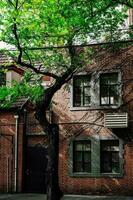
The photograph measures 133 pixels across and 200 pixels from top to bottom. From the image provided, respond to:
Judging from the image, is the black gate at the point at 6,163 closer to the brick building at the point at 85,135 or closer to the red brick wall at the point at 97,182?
the brick building at the point at 85,135

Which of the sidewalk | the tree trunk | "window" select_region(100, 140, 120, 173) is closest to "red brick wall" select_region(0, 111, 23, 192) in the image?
the sidewalk

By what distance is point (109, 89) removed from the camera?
23.8 meters

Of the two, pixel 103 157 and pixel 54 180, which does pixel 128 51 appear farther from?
pixel 54 180

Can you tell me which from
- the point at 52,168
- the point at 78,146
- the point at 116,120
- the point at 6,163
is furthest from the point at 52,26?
the point at 6,163

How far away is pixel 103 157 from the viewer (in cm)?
2347

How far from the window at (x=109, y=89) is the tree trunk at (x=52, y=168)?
648 cm

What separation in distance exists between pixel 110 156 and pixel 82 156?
1512 mm

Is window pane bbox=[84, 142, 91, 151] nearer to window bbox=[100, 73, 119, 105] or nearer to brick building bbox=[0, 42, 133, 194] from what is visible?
brick building bbox=[0, 42, 133, 194]

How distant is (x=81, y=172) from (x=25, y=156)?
3335mm

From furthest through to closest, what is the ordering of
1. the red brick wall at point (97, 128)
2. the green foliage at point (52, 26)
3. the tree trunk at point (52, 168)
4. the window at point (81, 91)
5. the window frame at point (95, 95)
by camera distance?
1. the window at point (81, 91)
2. the window frame at point (95, 95)
3. the red brick wall at point (97, 128)
4. the tree trunk at point (52, 168)
5. the green foliage at point (52, 26)

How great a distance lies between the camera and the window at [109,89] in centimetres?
2364

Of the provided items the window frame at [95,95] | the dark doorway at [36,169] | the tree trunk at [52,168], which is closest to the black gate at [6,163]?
the dark doorway at [36,169]

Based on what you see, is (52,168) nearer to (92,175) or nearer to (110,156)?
(92,175)

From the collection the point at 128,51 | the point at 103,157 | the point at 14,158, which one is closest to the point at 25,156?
the point at 14,158
